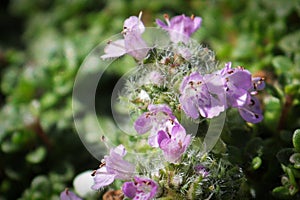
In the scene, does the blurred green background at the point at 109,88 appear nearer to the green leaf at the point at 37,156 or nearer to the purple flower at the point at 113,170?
the green leaf at the point at 37,156

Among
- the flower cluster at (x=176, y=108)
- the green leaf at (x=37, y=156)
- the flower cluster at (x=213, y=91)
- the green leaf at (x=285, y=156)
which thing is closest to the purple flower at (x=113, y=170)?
the flower cluster at (x=176, y=108)

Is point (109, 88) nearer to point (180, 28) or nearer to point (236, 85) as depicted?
point (180, 28)

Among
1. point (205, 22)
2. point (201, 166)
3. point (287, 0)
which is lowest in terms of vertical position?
point (201, 166)

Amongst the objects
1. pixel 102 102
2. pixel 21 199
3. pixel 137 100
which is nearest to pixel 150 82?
pixel 137 100

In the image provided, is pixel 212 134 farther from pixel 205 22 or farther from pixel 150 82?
pixel 205 22

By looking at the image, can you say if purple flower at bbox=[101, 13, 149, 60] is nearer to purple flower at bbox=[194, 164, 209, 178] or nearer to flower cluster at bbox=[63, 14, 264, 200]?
flower cluster at bbox=[63, 14, 264, 200]
